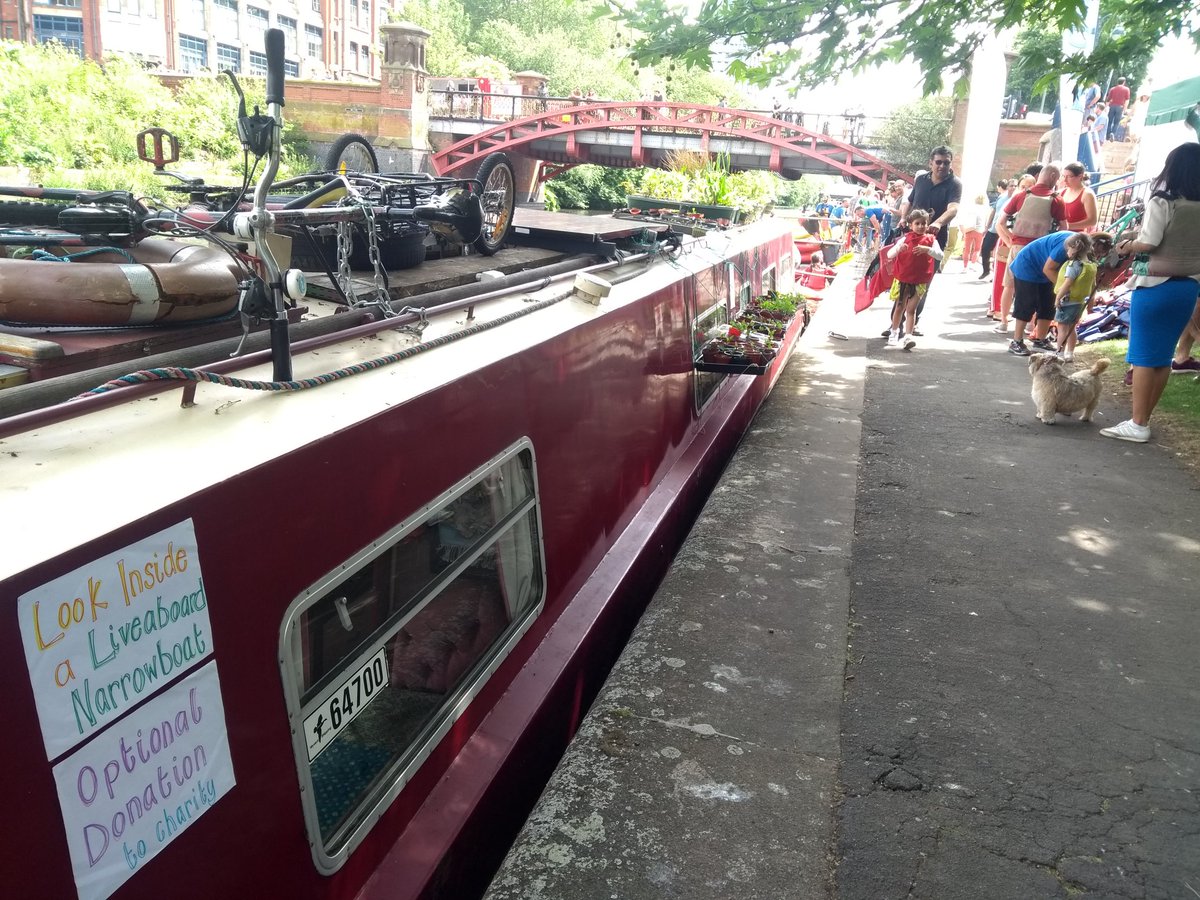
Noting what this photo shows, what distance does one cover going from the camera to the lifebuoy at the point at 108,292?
6.48 feet

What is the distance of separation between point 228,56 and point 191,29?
3.68m

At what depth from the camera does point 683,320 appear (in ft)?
15.3

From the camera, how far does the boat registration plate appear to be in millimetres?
1742

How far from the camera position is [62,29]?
4416 cm

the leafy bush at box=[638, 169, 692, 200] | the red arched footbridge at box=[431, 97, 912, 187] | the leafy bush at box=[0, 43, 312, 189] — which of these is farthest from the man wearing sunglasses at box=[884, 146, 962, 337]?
the red arched footbridge at box=[431, 97, 912, 187]

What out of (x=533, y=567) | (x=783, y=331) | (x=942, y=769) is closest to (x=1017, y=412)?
(x=783, y=331)

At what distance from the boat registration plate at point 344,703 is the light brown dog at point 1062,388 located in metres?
6.10

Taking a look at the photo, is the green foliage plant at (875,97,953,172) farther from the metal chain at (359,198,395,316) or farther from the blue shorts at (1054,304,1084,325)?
the metal chain at (359,198,395,316)

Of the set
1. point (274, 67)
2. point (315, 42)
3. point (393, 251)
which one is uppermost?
point (315, 42)

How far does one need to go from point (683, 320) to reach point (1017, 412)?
386 cm

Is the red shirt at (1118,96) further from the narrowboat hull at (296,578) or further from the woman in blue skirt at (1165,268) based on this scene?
the narrowboat hull at (296,578)

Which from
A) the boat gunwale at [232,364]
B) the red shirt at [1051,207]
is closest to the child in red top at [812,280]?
the red shirt at [1051,207]

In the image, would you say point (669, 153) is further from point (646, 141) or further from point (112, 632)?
point (112, 632)

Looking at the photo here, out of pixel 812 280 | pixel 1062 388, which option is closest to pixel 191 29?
pixel 812 280
